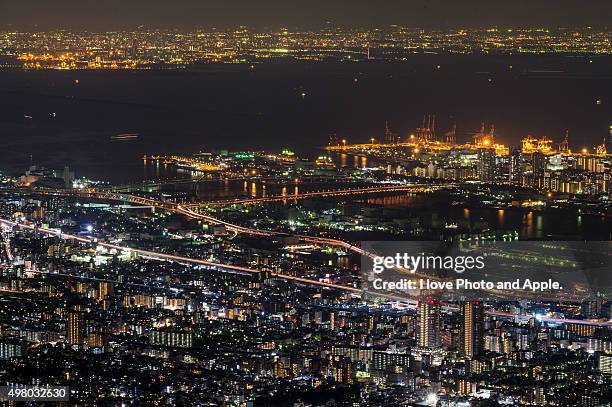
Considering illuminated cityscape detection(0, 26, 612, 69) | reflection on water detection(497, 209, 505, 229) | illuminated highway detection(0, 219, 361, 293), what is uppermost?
illuminated cityscape detection(0, 26, 612, 69)

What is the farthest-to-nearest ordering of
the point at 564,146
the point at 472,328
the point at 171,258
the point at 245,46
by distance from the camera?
the point at 245,46 < the point at 564,146 < the point at 171,258 < the point at 472,328

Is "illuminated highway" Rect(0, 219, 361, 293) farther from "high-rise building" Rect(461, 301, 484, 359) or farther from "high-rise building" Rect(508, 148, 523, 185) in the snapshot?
"high-rise building" Rect(508, 148, 523, 185)

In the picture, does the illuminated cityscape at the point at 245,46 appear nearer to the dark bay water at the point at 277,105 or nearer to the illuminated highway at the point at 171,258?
the dark bay water at the point at 277,105

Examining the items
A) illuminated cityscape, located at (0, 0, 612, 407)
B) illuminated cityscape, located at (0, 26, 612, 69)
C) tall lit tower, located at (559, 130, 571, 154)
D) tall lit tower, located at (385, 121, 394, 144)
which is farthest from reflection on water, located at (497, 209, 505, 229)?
illuminated cityscape, located at (0, 26, 612, 69)

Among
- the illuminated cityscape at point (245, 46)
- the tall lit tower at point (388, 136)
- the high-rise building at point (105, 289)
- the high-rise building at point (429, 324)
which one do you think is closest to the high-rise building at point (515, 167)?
the tall lit tower at point (388, 136)

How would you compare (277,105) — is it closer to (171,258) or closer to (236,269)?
(171,258)

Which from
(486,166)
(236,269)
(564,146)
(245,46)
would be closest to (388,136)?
(564,146)

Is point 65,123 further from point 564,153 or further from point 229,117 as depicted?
point 564,153
